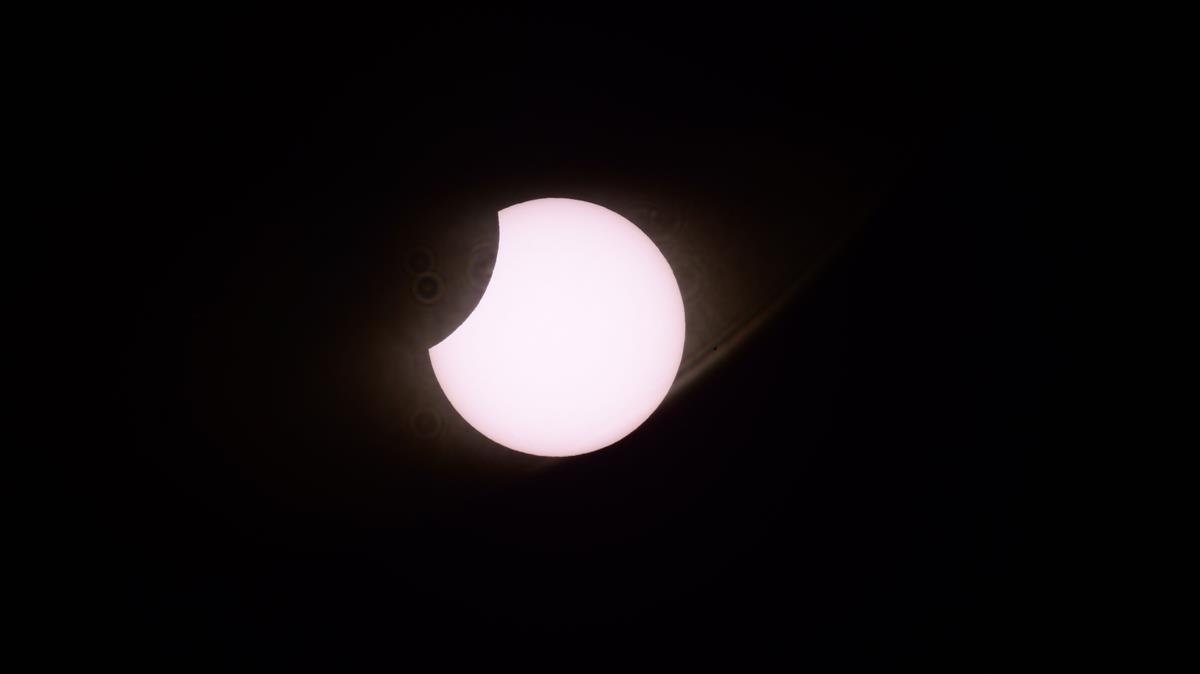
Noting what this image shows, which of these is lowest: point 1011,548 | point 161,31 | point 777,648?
point 777,648

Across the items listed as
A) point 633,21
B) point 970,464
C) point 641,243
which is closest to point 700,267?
point 641,243

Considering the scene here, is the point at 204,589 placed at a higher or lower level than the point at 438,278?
lower

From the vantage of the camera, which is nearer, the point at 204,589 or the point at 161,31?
the point at 161,31

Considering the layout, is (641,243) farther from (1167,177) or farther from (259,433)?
(1167,177)

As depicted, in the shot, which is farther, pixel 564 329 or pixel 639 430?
pixel 639 430
